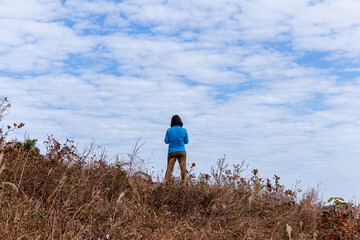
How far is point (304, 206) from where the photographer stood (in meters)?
8.41

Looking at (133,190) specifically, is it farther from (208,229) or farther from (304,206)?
(304,206)

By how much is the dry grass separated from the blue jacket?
227cm

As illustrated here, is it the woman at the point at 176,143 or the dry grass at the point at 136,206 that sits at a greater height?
the woman at the point at 176,143

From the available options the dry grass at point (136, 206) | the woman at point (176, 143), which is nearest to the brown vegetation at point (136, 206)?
the dry grass at point (136, 206)

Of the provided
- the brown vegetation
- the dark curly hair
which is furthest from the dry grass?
the dark curly hair

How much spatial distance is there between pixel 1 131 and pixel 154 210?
Answer: 15.0 ft

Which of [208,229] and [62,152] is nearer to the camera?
[208,229]

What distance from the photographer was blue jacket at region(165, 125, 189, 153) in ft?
36.9

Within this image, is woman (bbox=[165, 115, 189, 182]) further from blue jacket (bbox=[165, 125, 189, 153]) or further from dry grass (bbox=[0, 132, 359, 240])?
dry grass (bbox=[0, 132, 359, 240])

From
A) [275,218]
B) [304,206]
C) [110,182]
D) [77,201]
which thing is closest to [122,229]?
[77,201]

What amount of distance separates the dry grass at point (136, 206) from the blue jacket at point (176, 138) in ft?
7.46

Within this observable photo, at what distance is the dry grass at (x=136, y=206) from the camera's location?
17.4 ft

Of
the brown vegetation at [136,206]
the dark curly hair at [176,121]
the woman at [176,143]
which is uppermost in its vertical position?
the dark curly hair at [176,121]

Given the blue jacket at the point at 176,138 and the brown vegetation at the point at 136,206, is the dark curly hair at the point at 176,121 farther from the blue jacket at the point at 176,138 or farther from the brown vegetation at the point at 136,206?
the brown vegetation at the point at 136,206
